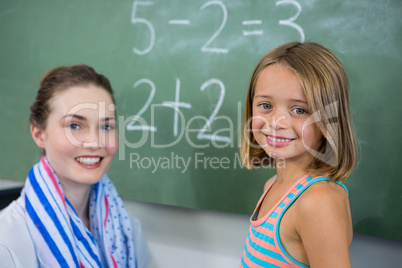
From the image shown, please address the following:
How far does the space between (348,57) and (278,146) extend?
0.36m

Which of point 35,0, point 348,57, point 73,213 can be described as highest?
point 35,0

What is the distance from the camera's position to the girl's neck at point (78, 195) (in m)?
0.94

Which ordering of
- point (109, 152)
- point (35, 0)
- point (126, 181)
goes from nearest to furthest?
point (109, 152) < point (126, 181) < point (35, 0)

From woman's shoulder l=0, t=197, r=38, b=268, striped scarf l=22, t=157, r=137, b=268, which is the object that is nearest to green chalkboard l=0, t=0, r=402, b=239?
striped scarf l=22, t=157, r=137, b=268

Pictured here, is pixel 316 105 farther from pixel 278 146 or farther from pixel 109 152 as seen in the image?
pixel 109 152

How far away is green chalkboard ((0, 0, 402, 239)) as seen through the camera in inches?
32.6

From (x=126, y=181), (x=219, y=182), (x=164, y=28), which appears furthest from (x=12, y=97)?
(x=219, y=182)

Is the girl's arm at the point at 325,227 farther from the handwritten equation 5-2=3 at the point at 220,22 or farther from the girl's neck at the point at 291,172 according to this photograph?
the handwritten equation 5-2=3 at the point at 220,22

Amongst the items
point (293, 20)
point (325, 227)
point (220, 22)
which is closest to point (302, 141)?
point (325, 227)

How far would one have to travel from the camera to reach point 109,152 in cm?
92

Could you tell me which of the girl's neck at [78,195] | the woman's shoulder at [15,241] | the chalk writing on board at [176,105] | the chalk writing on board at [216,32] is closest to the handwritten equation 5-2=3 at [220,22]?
the chalk writing on board at [216,32]

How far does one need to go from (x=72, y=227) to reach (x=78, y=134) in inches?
9.5

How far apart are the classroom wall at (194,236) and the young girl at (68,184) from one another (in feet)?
0.78

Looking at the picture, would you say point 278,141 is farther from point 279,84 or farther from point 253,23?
point 253,23
